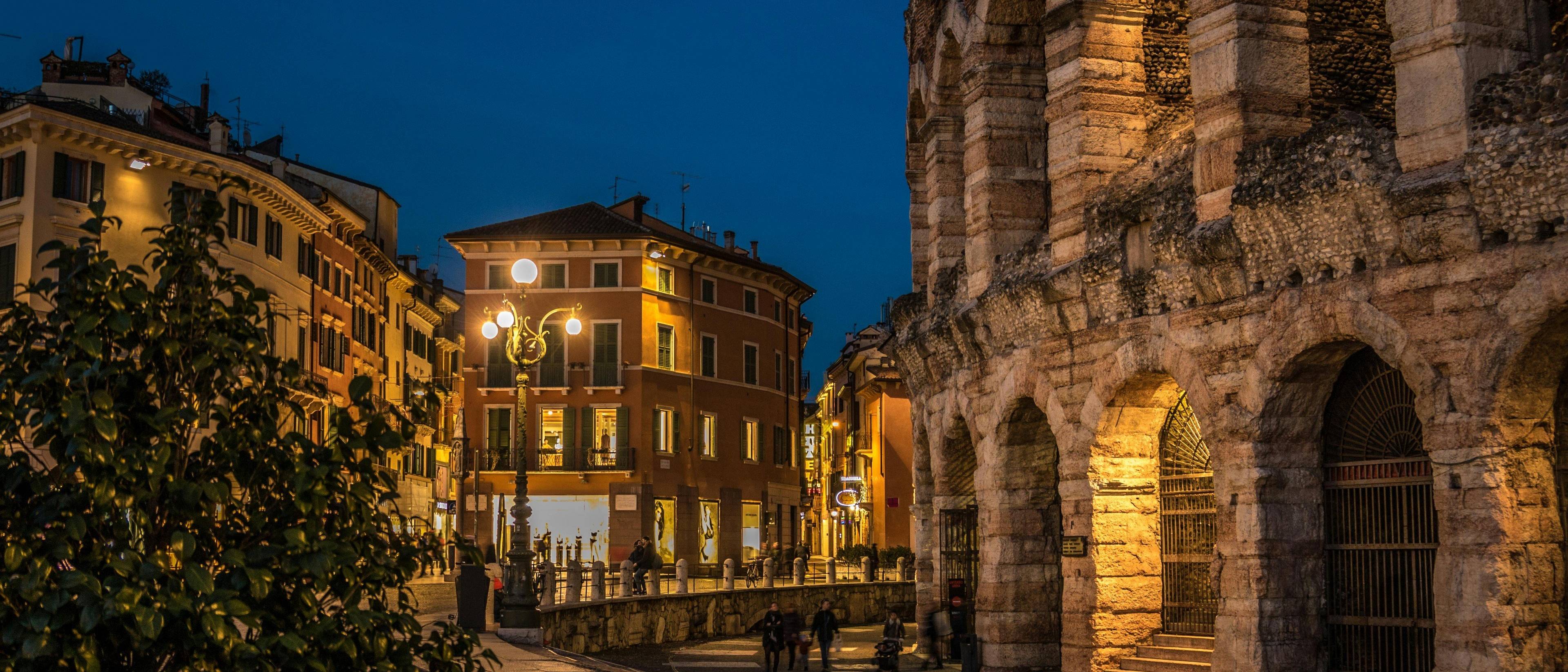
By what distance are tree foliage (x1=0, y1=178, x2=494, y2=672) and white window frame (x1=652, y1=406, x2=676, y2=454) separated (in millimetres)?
39135

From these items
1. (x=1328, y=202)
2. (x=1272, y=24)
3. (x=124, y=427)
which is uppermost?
(x=1272, y=24)

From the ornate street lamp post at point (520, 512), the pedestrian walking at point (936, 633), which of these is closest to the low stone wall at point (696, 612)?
the ornate street lamp post at point (520, 512)

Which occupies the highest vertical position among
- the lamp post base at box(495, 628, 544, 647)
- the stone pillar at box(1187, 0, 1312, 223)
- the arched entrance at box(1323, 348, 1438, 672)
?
the stone pillar at box(1187, 0, 1312, 223)

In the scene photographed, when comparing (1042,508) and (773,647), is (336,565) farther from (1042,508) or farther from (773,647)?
(773,647)

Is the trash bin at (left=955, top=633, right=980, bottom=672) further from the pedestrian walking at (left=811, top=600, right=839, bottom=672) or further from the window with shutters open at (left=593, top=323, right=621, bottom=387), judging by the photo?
the window with shutters open at (left=593, top=323, right=621, bottom=387)

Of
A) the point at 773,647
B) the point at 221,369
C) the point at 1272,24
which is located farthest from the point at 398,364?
the point at 221,369

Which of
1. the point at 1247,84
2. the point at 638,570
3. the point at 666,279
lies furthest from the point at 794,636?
the point at 666,279

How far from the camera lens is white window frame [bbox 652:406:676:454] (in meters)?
44.6

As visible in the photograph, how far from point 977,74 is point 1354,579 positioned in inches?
309

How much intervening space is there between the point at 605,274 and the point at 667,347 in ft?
9.28

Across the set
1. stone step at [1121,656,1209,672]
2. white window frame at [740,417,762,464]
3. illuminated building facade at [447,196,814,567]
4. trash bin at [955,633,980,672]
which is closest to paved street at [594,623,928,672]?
trash bin at [955,633,980,672]

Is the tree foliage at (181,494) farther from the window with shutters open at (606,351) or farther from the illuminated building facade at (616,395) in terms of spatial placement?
the window with shutters open at (606,351)

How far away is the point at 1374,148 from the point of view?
38.6ft

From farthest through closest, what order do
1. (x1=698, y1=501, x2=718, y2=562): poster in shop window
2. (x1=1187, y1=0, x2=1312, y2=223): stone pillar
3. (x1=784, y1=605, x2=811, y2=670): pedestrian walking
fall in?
(x1=698, y1=501, x2=718, y2=562): poster in shop window, (x1=784, y1=605, x2=811, y2=670): pedestrian walking, (x1=1187, y1=0, x2=1312, y2=223): stone pillar
